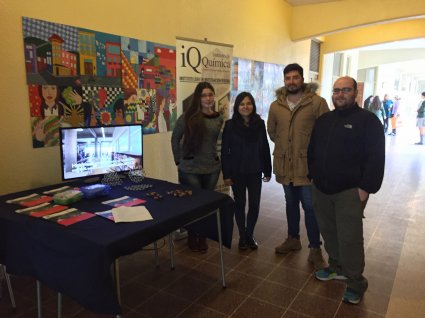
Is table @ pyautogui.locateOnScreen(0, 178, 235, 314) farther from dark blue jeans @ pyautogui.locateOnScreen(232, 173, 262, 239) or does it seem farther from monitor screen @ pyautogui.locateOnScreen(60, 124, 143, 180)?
dark blue jeans @ pyautogui.locateOnScreen(232, 173, 262, 239)

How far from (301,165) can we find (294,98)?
1.78 feet

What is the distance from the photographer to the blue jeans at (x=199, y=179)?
9.26 feet

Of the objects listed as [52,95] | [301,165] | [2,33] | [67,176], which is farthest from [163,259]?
[2,33]

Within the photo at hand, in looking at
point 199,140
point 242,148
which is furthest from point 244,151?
point 199,140

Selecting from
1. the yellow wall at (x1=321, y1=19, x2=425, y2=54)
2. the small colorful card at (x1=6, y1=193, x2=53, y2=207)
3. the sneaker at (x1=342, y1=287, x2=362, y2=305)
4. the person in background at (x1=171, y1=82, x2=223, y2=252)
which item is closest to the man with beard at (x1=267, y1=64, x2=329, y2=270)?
the sneaker at (x1=342, y1=287, x2=362, y2=305)

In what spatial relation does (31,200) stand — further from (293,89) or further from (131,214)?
(293,89)

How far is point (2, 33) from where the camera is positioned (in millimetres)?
2156

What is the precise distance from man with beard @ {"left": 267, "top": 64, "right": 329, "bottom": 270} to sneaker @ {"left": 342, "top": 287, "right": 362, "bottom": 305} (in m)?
0.41

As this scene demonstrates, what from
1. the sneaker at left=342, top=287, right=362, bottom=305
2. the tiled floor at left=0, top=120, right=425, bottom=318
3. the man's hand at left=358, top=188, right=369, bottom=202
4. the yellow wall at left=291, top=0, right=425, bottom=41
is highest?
the yellow wall at left=291, top=0, right=425, bottom=41

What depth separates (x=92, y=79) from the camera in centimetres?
272

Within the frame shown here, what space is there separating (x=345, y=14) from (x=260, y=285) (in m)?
5.18

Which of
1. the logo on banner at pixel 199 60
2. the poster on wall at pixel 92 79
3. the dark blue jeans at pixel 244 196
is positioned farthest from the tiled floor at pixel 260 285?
the logo on banner at pixel 199 60

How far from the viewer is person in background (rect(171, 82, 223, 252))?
2707 millimetres

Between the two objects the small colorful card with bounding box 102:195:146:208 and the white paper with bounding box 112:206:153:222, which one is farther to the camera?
the small colorful card with bounding box 102:195:146:208
